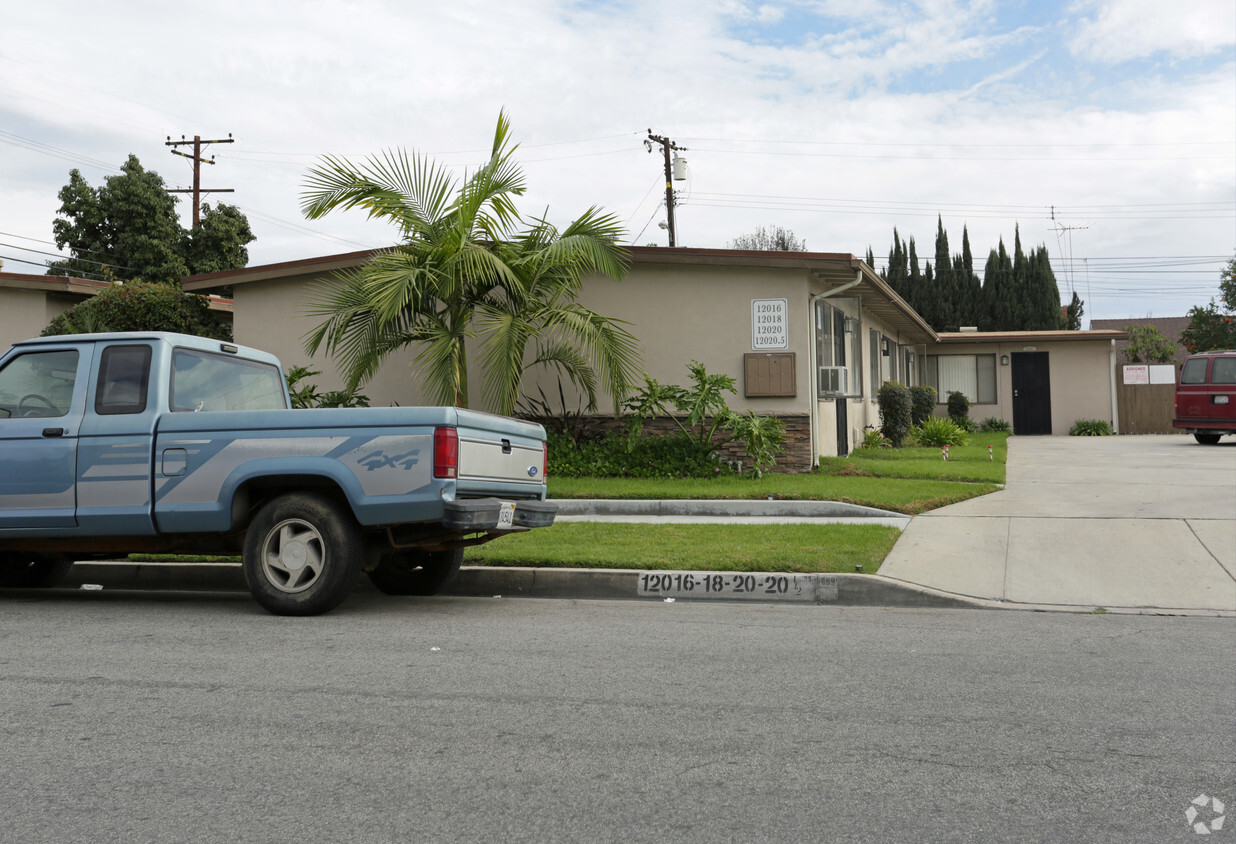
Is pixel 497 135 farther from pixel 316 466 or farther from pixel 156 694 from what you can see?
pixel 156 694

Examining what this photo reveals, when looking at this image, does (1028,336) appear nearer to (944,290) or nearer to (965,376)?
(965,376)

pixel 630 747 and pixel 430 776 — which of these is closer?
pixel 430 776

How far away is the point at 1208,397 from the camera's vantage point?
2088 cm

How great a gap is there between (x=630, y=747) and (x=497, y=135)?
11.2 m

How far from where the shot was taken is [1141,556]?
8930 mm

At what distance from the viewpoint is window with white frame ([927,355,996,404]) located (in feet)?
101

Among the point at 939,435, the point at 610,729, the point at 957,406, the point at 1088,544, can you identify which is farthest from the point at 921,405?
the point at 610,729

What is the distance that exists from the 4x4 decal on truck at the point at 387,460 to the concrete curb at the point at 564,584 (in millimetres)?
1985

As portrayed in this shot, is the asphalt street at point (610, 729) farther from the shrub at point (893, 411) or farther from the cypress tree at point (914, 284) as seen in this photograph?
the cypress tree at point (914, 284)

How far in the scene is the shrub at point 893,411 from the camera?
22.9 metres

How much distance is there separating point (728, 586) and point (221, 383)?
13.6ft

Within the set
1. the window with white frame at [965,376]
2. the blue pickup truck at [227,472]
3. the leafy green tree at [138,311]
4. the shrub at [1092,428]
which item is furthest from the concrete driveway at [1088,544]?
the window with white frame at [965,376]

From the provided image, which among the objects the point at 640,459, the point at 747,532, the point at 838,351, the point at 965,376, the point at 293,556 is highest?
the point at 965,376

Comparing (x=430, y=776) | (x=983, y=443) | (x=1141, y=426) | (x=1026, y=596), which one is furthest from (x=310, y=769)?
(x=1141, y=426)
